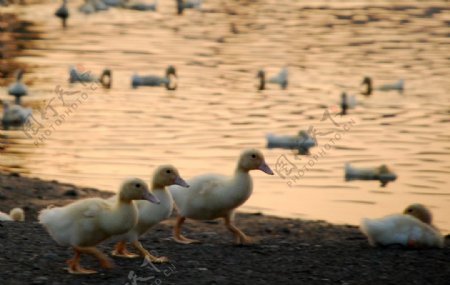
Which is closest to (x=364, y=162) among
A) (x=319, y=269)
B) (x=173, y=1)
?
(x=319, y=269)

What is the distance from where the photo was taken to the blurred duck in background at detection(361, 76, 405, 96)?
28.5m

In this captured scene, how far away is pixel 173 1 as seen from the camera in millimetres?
54062

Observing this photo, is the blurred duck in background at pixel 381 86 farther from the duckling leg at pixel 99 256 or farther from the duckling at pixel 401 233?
the duckling leg at pixel 99 256

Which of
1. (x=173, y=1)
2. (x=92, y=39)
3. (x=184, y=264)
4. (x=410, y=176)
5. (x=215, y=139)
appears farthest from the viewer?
(x=173, y=1)

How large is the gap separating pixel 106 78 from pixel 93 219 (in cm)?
1966

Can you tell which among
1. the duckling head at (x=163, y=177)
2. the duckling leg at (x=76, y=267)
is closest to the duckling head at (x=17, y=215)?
the duckling head at (x=163, y=177)

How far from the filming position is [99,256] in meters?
11.0

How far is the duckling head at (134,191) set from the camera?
35.1 feet

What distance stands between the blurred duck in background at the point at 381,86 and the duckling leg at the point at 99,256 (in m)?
18.0

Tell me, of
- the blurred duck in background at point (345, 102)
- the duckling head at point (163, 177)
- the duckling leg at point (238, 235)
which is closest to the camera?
the duckling head at point (163, 177)

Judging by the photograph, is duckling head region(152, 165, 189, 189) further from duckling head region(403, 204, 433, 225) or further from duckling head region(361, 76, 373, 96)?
duckling head region(361, 76, 373, 96)

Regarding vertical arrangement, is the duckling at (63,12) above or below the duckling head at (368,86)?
above

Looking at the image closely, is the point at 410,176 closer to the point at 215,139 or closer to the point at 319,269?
the point at 215,139

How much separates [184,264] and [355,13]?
35.1 metres
